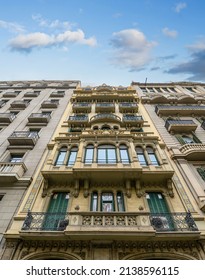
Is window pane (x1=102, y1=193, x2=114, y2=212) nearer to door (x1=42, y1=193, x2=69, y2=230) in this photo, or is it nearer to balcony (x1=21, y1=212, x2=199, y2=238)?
balcony (x1=21, y1=212, x2=199, y2=238)

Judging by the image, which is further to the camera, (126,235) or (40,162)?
(40,162)

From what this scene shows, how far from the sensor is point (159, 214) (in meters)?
9.11

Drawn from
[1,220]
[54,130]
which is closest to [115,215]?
[1,220]

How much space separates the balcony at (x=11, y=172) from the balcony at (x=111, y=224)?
348 cm

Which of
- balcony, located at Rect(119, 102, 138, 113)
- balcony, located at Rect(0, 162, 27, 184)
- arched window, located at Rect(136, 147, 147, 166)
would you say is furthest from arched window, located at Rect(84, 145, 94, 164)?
balcony, located at Rect(119, 102, 138, 113)

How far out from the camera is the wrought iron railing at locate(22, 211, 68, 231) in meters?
8.50

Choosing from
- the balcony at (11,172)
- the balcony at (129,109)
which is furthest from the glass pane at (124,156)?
the balcony at (129,109)

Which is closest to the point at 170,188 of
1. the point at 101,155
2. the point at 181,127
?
the point at 101,155

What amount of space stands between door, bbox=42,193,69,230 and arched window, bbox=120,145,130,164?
475cm

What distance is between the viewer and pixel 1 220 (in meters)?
9.43

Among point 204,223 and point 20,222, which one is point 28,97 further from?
point 204,223
